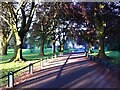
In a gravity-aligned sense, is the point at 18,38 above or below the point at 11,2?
below

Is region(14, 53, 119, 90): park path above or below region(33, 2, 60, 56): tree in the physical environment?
below

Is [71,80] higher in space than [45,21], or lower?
lower

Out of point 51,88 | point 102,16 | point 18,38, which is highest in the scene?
point 102,16

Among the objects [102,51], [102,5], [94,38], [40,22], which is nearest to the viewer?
[102,5]

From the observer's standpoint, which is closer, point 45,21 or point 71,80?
point 71,80

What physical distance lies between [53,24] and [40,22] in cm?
327

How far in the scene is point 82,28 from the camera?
51.0 meters

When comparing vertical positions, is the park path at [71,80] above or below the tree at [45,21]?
below

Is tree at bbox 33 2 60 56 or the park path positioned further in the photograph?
tree at bbox 33 2 60 56

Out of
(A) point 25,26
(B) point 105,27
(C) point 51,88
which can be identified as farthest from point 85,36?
(C) point 51,88

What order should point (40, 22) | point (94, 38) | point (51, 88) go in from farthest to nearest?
point (94, 38)
point (40, 22)
point (51, 88)

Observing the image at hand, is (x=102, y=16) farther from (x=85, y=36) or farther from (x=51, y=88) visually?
(x=51, y=88)

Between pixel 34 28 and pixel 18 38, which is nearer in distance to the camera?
pixel 18 38

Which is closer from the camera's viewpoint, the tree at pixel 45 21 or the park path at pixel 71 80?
the park path at pixel 71 80
